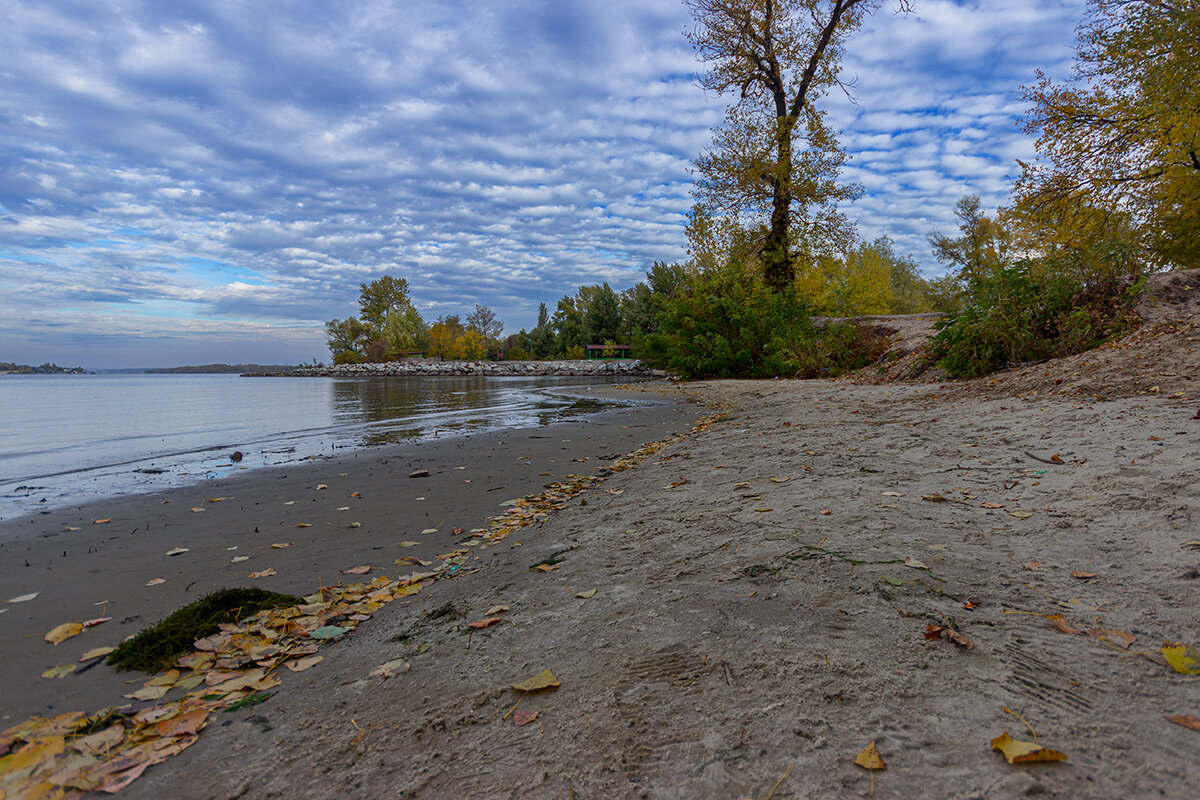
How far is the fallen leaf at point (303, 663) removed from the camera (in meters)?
2.22

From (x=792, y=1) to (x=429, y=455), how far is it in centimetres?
2000

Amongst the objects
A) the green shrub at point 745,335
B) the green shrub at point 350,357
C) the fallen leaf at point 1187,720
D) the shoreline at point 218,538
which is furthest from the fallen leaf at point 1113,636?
the green shrub at point 350,357

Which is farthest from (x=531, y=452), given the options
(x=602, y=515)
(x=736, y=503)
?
(x=736, y=503)

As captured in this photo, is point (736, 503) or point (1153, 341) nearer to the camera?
point (736, 503)

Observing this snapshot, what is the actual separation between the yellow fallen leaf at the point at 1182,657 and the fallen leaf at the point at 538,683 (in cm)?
175

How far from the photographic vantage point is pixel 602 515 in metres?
4.00

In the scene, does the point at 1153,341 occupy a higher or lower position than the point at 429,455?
higher

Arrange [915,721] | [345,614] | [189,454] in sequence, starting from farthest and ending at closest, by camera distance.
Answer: [189,454]
[345,614]
[915,721]

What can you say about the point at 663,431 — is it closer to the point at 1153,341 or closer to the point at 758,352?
the point at 1153,341

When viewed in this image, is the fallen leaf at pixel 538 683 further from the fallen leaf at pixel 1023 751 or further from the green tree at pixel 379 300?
the green tree at pixel 379 300

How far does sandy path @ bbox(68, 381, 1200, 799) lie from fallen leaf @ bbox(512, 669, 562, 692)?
4 cm

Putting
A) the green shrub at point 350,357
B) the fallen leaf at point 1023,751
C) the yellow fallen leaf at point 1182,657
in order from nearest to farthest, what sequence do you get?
the fallen leaf at point 1023,751, the yellow fallen leaf at point 1182,657, the green shrub at point 350,357

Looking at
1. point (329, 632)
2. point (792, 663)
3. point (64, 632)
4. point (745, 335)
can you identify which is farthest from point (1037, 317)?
point (64, 632)

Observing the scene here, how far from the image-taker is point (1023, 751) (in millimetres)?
1194
